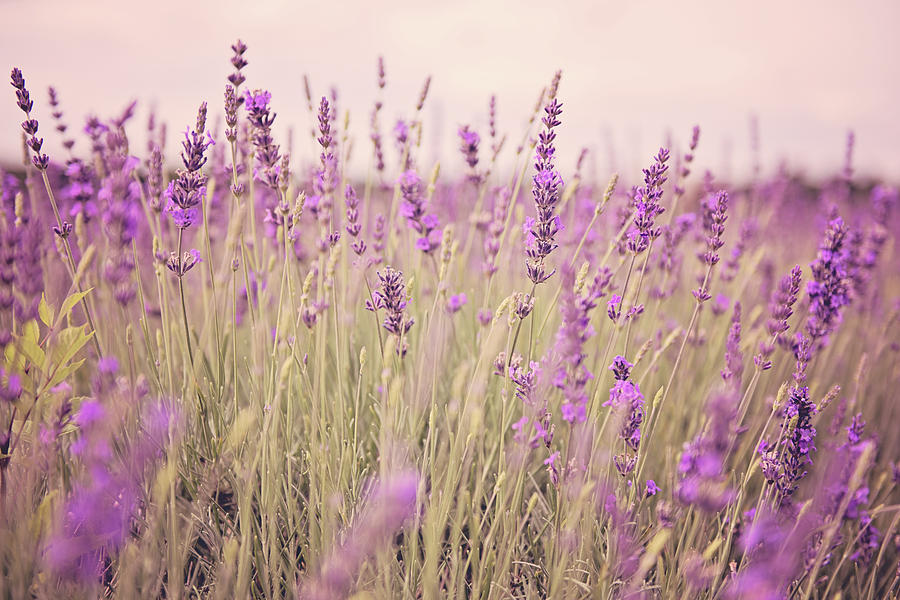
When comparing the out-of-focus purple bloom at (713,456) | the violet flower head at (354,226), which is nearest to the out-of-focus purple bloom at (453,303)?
the violet flower head at (354,226)

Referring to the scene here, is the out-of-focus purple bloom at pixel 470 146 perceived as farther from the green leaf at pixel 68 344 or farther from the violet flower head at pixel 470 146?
the green leaf at pixel 68 344

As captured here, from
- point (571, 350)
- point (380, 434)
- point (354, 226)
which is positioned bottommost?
point (380, 434)

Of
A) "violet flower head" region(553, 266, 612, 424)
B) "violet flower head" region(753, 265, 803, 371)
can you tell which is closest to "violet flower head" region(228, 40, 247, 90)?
"violet flower head" region(553, 266, 612, 424)

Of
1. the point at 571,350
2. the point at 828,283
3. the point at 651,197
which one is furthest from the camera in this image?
the point at 828,283

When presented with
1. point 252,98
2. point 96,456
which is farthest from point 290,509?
point 252,98

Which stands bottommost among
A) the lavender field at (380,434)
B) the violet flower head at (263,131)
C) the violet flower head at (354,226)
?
the lavender field at (380,434)

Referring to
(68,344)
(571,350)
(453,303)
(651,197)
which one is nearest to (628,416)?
(571,350)

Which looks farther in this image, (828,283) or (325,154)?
(828,283)

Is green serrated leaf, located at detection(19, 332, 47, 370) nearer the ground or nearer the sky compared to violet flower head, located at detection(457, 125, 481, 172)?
nearer the ground

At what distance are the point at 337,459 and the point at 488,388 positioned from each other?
30.1 inches

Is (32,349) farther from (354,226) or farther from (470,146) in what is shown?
(470,146)

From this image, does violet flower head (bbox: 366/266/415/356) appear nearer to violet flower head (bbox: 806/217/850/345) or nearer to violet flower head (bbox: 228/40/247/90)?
violet flower head (bbox: 228/40/247/90)

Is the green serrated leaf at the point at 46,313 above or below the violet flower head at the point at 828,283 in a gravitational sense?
below

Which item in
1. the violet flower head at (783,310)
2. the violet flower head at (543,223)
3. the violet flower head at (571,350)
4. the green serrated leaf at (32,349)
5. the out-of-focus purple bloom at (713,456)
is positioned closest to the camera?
the out-of-focus purple bloom at (713,456)
